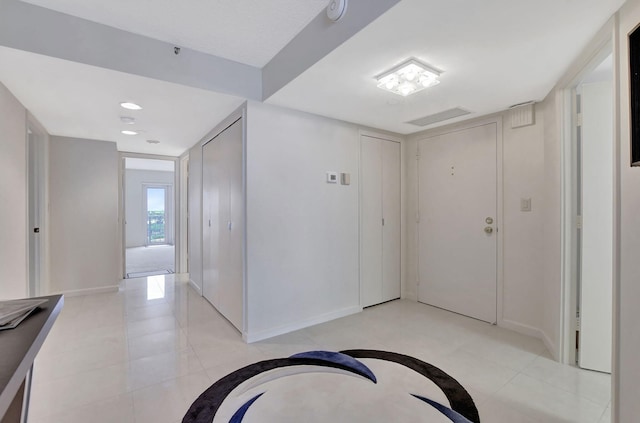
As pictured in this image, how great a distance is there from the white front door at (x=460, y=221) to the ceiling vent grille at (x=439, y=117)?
1.09 feet

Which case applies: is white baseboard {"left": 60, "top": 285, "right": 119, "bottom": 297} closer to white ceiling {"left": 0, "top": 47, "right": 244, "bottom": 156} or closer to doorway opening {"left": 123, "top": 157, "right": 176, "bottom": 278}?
white ceiling {"left": 0, "top": 47, "right": 244, "bottom": 156}

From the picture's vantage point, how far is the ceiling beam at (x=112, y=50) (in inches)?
73.2

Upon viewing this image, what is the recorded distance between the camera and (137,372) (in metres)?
2.22

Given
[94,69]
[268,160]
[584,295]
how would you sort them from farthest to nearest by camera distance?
[268,160], [584,295], [94,69]

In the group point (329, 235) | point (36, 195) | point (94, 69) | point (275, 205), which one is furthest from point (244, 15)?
point (36, 195)

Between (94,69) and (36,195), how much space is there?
2694mm

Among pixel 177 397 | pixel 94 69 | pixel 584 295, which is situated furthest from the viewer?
pixel 584 295

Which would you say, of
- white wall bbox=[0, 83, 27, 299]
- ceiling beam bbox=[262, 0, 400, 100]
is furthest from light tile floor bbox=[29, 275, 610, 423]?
ceiling beam bbox=[262, 0, 400, 100]

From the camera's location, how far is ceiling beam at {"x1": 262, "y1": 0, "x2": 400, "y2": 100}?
5.30ft

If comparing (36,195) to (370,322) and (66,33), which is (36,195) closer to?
(66,33)

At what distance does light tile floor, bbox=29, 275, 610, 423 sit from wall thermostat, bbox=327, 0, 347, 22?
7.84ft

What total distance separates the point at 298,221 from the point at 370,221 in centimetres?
106

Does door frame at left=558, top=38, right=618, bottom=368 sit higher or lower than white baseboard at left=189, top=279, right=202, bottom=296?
higher

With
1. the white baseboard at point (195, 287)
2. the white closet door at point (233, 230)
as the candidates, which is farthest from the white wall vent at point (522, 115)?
the white baseboard at point (195, 287)
